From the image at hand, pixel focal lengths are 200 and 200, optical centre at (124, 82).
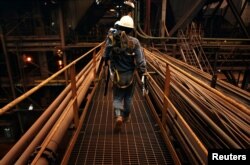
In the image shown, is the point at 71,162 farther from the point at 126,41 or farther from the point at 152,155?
the point at 126,41

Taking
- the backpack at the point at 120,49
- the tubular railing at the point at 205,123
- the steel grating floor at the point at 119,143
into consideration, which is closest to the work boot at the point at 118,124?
the steel grating floor at the point at 119,143

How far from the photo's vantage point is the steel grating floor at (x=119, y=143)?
127 inches

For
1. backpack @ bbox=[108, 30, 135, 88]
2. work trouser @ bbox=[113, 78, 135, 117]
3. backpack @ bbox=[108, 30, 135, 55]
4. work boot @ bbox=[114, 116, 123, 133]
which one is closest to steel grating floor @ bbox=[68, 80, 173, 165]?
work boot @ bbox=[114, 116, 123, 133]

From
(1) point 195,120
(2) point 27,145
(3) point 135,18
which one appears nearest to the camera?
(2) point 27,145

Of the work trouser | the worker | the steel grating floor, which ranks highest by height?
the worker

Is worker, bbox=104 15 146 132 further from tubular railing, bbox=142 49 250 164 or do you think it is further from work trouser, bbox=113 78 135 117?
tubular railing, bbox=142 49 250 164

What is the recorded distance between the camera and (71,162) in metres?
3.09

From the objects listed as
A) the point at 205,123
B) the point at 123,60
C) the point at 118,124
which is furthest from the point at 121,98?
the point at 205,123

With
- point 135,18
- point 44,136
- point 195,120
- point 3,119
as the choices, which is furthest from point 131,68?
point 3,119

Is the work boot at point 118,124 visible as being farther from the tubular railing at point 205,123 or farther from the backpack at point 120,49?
the tubular railing at point 205,123

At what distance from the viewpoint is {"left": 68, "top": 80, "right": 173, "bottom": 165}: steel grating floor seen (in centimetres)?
322

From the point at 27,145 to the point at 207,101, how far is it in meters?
2.42

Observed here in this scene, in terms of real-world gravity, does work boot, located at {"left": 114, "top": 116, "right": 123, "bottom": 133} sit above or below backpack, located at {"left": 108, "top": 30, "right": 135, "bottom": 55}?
below

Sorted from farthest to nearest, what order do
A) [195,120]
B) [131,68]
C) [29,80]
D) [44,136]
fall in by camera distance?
[29,80] < [131,68] < [195,120] < [44,136]
